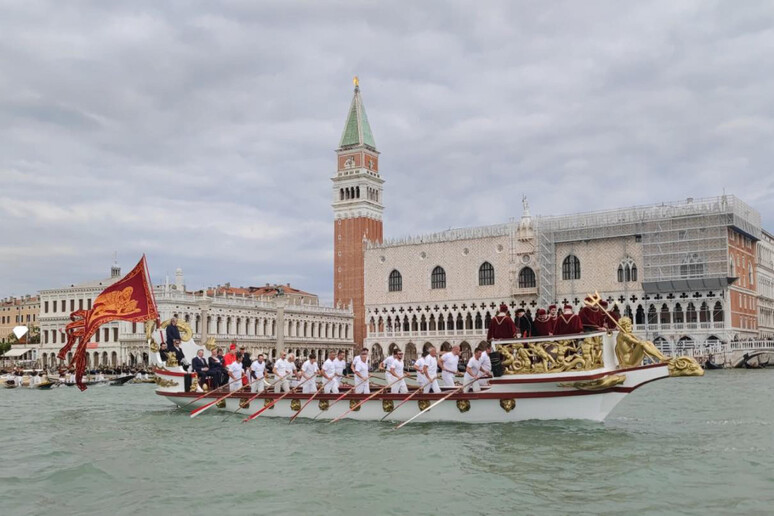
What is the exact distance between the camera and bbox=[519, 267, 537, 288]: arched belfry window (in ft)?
201

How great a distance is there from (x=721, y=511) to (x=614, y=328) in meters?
6.04

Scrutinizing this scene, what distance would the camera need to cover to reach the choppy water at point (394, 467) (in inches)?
400

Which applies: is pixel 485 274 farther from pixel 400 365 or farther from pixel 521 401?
pixel 521 401

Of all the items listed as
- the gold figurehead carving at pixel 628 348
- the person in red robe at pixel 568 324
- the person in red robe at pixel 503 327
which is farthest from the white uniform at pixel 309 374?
the gold figurehead carving at pixel 628 348

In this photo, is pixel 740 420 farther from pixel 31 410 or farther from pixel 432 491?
pixel 31 410

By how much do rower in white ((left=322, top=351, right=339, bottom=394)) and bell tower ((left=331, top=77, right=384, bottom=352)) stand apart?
53.6 m

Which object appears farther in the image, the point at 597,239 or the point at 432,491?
the point at 597,239

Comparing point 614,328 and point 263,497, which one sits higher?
point 614,328

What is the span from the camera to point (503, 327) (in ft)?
54.1

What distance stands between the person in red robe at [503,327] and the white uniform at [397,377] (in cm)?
232

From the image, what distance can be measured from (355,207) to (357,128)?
27.9 ft

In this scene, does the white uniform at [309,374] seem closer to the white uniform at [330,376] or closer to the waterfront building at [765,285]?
the white uniform at [330,376]

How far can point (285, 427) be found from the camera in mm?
17750

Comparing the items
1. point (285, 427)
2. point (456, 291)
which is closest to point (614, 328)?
point (285, 427)
